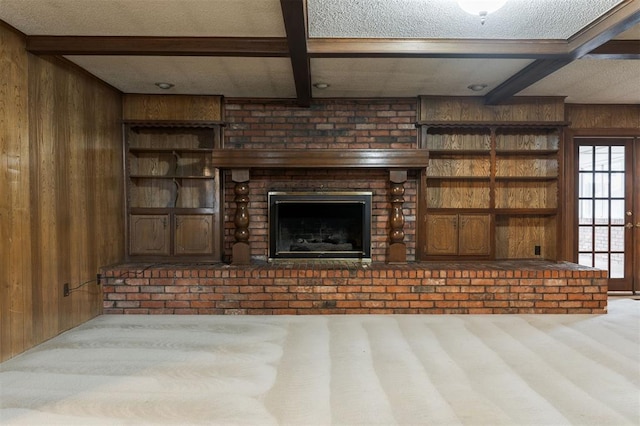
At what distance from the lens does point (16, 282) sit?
2.44m

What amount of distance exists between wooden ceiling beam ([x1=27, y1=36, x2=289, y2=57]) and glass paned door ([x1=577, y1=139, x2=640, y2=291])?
379cm

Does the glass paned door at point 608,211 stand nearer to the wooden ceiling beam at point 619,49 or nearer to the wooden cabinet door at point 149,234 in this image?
the wooden ceiling beam at point 619,49

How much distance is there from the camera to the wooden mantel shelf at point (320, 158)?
11.8 feet

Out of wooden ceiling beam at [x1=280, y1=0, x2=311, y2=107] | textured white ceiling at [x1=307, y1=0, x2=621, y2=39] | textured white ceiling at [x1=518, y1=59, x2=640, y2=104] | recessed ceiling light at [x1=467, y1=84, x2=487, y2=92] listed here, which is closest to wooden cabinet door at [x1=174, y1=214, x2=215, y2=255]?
wooden ceiling beam at [x1=280, y1=0, x2=311, y2=107]

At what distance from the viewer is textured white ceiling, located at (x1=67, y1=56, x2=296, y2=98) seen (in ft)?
9.66

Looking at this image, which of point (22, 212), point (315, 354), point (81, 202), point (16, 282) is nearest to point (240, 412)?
point (315, 354)

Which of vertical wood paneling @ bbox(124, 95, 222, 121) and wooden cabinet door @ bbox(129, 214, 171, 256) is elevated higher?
vertical wood paneling @ bbox(124, 95, 222, 121)

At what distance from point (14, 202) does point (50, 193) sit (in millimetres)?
349

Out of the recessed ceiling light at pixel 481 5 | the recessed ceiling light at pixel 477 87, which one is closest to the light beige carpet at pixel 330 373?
the recessed ceiling light at pixel 481 5

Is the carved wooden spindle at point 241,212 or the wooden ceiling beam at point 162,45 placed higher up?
the wooden ceiling beam at point 162,45

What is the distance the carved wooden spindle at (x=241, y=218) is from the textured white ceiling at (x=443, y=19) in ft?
5.29

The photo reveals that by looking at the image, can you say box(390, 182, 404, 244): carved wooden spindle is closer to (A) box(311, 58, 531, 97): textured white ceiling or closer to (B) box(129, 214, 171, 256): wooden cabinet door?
(A) box(311, 58, 531, 97): textured white ceiling

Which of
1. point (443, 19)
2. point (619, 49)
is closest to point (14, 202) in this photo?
point (443, 19)

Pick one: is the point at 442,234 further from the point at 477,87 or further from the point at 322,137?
the point at 322,137
